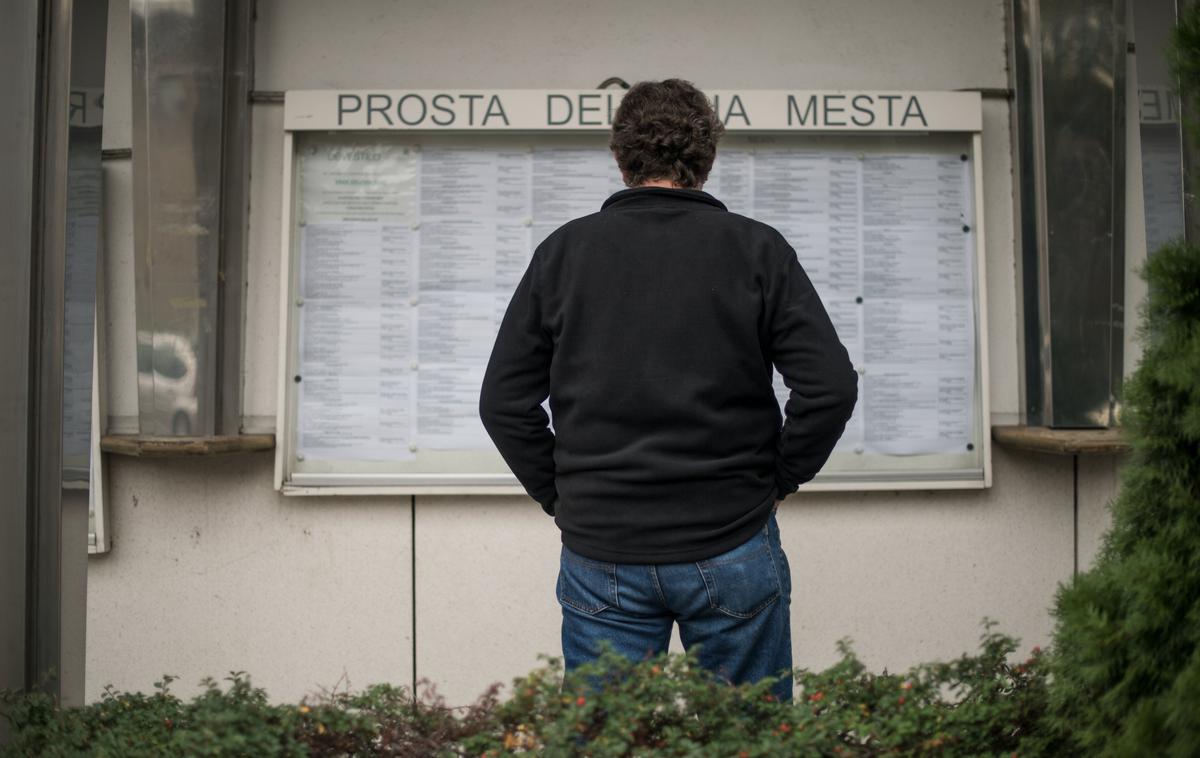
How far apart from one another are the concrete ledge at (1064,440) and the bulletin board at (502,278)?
0.12 metres

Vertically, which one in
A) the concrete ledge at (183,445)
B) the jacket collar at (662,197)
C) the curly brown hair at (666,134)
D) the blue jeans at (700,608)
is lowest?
the blue jeans at (700,608)

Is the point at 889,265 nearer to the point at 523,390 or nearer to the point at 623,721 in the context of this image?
the point at 523,390

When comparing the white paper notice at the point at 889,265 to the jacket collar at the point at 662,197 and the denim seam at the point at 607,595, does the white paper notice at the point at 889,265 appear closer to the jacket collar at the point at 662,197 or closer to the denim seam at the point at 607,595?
the jacket collar at the point at 662,197

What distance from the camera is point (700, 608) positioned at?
2.49m

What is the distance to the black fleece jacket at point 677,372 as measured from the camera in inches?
96.7

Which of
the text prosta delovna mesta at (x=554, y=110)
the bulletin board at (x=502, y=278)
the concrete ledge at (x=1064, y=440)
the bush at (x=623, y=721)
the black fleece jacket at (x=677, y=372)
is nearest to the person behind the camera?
the bush at (x=623, y=721)

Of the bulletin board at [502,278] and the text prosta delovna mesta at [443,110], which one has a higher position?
the text prosta delovna mesta at [443,110]

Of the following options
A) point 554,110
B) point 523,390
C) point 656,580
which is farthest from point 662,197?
point 554,110

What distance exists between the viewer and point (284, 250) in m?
4.23

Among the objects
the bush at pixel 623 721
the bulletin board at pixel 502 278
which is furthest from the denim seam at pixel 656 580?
the bulletin board at pixel 502 278

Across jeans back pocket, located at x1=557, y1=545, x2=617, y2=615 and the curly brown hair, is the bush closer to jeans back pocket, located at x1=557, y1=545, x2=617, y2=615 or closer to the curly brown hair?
jeans back pocket, located at x1=557, y1=545, x2=617, y2=615

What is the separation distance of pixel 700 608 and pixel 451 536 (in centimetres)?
205

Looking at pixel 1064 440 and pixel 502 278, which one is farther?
pixel 502 278

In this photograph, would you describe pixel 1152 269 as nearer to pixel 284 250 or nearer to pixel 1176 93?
pixel 1176 93
